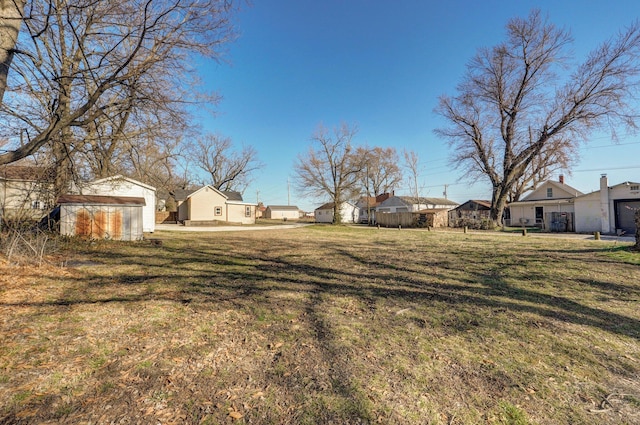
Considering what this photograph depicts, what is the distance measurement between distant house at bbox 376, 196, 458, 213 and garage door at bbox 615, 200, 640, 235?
23.1 meters

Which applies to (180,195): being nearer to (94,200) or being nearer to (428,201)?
(94,200)

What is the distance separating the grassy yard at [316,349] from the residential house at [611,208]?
18.5m

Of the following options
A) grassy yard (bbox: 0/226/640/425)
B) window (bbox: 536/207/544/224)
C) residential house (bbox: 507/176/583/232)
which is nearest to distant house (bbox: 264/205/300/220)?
residential house (bbox: 507/176/583/232)

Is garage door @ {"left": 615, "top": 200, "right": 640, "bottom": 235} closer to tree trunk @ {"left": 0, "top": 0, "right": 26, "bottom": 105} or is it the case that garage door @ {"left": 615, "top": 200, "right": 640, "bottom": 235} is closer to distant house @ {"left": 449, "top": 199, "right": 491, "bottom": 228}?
distant house @ {"left": 449, "top": 199, "right": 491, "bottom": 228}

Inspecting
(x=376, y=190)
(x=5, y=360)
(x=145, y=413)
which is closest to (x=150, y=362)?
(x=145, y=413)

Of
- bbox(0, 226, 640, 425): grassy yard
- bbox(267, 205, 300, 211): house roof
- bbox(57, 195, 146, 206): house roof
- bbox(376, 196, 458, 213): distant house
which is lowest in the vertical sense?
bbox(0, 226, 640, 425): grassy yard

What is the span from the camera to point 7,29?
456 centimetres

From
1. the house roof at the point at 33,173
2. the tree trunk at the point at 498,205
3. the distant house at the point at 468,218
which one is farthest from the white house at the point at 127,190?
the tree trunk at the point at 498,205

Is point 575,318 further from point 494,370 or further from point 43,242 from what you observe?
point 43,242

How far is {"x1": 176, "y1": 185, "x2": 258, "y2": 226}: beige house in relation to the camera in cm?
3089

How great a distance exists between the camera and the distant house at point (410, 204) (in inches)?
1698

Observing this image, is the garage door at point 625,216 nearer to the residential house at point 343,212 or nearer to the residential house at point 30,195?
the residential house at point 30,195

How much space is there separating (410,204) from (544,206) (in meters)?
16.7

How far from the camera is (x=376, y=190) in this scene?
53.7 m
